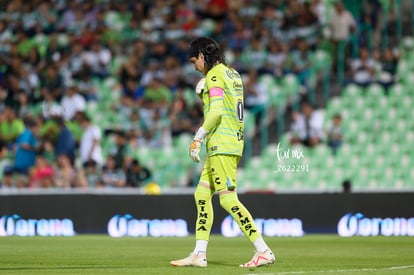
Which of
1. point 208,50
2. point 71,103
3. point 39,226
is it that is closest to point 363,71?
point 71,103

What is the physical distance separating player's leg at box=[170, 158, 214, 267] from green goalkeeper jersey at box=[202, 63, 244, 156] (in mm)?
306

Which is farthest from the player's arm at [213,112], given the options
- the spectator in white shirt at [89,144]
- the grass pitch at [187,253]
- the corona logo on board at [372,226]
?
the spectator in white shirt at [89,144]

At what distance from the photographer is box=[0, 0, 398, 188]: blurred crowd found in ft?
68.3

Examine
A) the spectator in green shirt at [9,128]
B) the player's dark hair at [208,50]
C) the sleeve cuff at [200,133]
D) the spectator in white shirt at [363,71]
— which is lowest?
the sleeve cuff at [200,133]

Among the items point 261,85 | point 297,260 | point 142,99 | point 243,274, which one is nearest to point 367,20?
point 261,85

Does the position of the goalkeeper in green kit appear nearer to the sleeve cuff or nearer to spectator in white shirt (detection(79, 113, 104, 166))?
the sleeve cuff

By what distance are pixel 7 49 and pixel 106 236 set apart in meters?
9.27

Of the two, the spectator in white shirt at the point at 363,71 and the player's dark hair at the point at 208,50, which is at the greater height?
the spectator in white shirt at the point at 363,71

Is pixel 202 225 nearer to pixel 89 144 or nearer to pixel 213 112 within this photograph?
pixel 213 112

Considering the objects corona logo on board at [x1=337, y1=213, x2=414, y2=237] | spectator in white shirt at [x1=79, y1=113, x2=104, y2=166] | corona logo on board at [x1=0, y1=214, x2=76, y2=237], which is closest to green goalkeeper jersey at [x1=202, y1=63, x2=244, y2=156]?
corona logo on board at [x1=337, y1=213, x2=414, y2=237]

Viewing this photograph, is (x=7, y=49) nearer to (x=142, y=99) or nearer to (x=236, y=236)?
(x=142, y=99)

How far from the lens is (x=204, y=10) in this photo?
25391 millimetres

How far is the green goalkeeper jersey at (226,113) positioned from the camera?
34.9 ft

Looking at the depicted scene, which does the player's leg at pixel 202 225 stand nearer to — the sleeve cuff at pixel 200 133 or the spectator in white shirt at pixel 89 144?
the sleeve cuff at pixel 200 133
